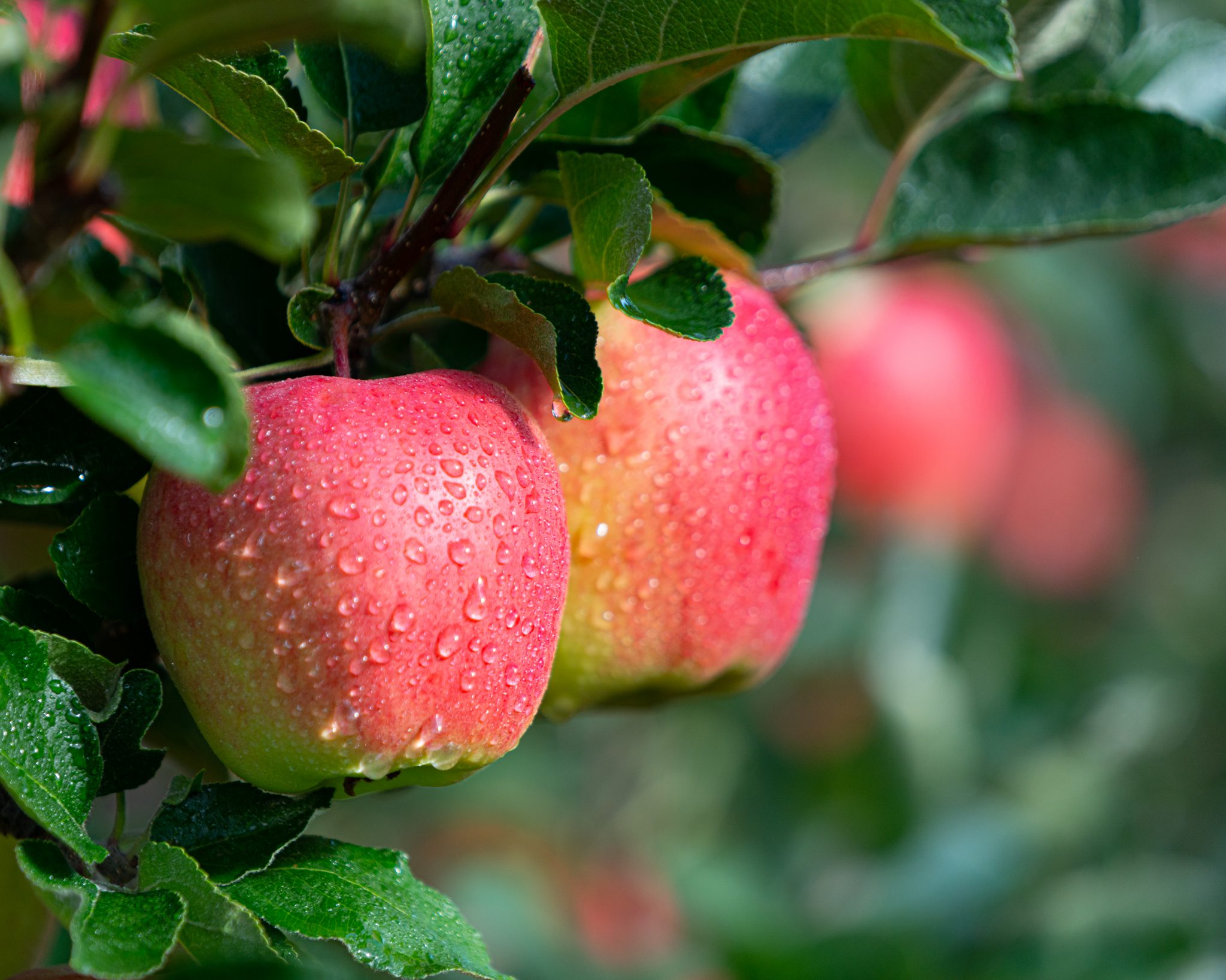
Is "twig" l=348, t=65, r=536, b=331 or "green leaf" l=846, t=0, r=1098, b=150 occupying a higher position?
"green leaf" l=846, t=0, r=1098, b=150

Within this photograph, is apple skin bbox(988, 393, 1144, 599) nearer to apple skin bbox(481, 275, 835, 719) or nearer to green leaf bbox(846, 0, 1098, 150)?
green leaf bbox(846, 0, 1098, 150)

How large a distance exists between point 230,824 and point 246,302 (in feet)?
0.76

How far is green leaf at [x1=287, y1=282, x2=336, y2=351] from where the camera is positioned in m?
0.44

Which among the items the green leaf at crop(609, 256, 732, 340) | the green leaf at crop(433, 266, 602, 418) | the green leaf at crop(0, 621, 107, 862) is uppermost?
the green leaf at crop(609, 256, 732, 340)

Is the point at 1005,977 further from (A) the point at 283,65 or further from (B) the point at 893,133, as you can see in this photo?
(A) the point at 283,65

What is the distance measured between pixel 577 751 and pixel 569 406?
7.31 feet

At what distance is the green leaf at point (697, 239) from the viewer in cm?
54

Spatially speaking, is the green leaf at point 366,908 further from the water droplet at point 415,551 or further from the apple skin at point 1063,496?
the apple skin at point 1063,496

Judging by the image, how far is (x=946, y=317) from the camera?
2.17m

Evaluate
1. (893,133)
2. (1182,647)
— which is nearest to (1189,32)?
(893,133)

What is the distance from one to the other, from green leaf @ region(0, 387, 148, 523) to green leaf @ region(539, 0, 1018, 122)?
21cm

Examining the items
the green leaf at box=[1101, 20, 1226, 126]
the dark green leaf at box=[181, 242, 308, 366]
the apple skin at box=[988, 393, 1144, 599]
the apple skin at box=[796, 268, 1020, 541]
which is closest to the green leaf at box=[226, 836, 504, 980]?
the dark green leaf at box=[181, 242, 308, 366]

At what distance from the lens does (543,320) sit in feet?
1.35

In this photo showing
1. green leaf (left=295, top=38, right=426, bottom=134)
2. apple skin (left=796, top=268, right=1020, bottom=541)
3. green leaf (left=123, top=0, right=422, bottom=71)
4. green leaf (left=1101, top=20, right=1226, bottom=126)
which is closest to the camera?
green leaf (left=123, top=0, right=422, bottom=71)
